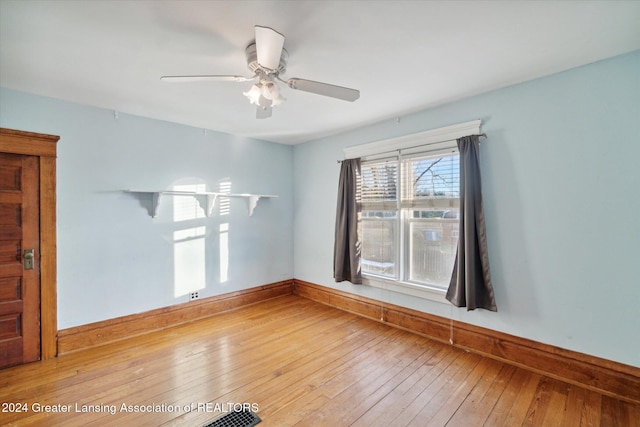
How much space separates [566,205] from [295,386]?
2783 millimetres

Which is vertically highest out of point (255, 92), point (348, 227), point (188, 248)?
point (255, 92)

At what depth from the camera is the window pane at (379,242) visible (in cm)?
363

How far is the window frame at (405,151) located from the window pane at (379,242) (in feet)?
0.27

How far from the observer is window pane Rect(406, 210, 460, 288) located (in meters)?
3.08

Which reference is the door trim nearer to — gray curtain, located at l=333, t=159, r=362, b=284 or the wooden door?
the wooden door

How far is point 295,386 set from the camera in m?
2.31

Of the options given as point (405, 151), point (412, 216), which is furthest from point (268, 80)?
point (412, 216)

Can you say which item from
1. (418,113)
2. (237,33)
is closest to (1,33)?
(237,33)

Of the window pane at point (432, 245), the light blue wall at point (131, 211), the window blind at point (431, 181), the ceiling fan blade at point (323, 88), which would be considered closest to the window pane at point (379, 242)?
the window pane at point (432, 245)

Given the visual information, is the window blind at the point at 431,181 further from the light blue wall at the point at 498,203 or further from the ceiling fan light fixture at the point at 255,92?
the ceiling fan light fixture at the point at 255,92

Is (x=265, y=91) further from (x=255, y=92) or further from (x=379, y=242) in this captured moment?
(x=379, y=242)

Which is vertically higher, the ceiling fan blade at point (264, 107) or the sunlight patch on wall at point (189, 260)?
the ceiling fan blade at point (264, 107)

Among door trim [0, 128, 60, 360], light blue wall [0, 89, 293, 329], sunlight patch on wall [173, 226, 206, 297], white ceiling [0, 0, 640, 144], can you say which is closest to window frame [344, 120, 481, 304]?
white ceiling [0, 0, 640, 144]

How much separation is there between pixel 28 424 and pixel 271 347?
1.84 meters
